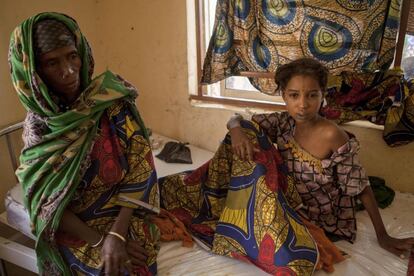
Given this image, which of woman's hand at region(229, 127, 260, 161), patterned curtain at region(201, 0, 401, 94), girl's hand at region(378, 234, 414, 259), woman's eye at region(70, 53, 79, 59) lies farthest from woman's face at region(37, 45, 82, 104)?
girl's hand at region(378, 234, 414, 259)

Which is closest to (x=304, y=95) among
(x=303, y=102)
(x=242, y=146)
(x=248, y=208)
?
(x=303, y=102)

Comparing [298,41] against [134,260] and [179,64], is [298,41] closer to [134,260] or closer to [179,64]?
[179,64]

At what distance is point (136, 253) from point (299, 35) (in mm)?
1356

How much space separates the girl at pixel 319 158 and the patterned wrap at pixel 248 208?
0.05 m

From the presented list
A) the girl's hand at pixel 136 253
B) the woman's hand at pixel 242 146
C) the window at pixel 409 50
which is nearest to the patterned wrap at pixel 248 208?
the woman's hand at pixel 242 146

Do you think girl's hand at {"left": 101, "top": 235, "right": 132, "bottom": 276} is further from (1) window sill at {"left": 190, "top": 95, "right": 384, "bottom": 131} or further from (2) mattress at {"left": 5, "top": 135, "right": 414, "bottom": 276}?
(1) window sill at {"left": 190, "top": 95, "right": 384, "bottom": 131}

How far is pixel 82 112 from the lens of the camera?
Result: 1.18 m

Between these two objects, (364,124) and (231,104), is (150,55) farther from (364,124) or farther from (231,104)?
(364,124)

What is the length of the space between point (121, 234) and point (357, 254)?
90 centimetres

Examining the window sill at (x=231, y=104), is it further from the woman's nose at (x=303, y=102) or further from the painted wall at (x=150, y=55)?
the woman's nose at (x=303, y=102)

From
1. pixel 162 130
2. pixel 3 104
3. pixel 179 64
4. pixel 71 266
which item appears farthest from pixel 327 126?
pixel 3 104

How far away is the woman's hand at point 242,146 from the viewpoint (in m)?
1.44

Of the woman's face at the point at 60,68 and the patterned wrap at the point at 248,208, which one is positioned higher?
the woman's face at the point at 60,68

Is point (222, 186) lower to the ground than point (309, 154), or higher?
lower
